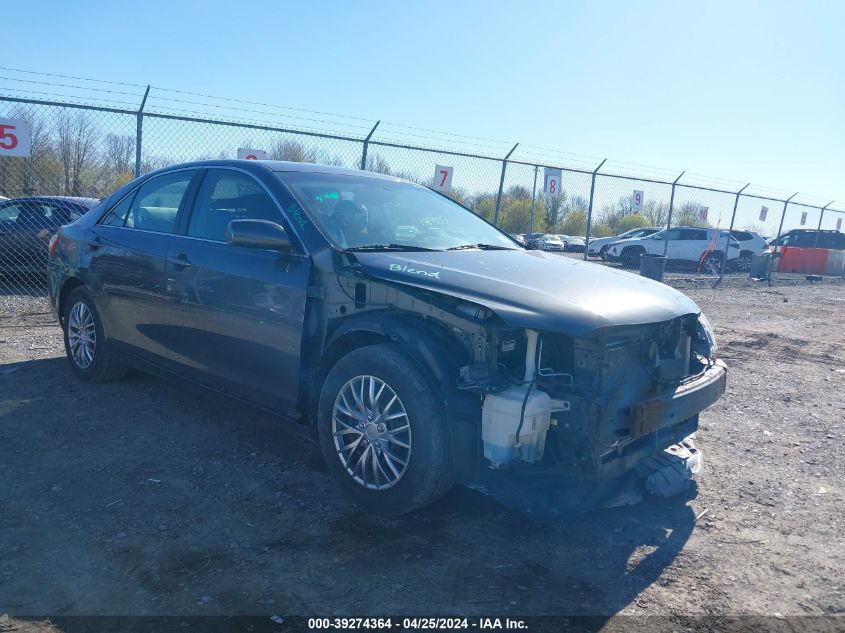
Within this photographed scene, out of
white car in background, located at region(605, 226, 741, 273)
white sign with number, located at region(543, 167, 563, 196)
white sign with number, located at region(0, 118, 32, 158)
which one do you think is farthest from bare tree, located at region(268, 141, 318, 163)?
white car in background, located at region(605, 226, 741, 273)

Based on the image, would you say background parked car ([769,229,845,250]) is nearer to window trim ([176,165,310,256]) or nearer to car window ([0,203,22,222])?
car window ([0,203,22,222])

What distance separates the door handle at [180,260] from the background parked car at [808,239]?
24056 mm

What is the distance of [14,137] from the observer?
799 cm

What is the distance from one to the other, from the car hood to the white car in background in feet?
68.4

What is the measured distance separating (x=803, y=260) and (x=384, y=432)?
24.7m

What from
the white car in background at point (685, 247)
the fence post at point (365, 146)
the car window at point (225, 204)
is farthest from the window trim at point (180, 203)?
the white car in background at point (685, 247)

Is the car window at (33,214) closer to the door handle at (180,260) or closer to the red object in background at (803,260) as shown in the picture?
the door handle at (180,260)

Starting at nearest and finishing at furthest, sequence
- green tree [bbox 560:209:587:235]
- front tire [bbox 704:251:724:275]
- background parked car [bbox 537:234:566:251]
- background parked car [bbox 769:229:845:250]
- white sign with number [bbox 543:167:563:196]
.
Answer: white sign with number [bbox 543:167:563:196] → front tire [bbox 704:251:724:275] → background parked car [bbox 769:229:845:250] → background parked car [bbox 537:234:566:251] → green tree [bbox 560:209:587:235]

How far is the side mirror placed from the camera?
3.90 m

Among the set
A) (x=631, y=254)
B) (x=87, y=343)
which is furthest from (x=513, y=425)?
(x=631, y=254)

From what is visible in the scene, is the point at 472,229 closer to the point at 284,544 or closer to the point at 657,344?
the point at 657,344

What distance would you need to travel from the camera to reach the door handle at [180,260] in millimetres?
4582

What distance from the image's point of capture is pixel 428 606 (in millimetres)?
2877

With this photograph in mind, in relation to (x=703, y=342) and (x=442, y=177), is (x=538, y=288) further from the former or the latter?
(x=442, y=177)
